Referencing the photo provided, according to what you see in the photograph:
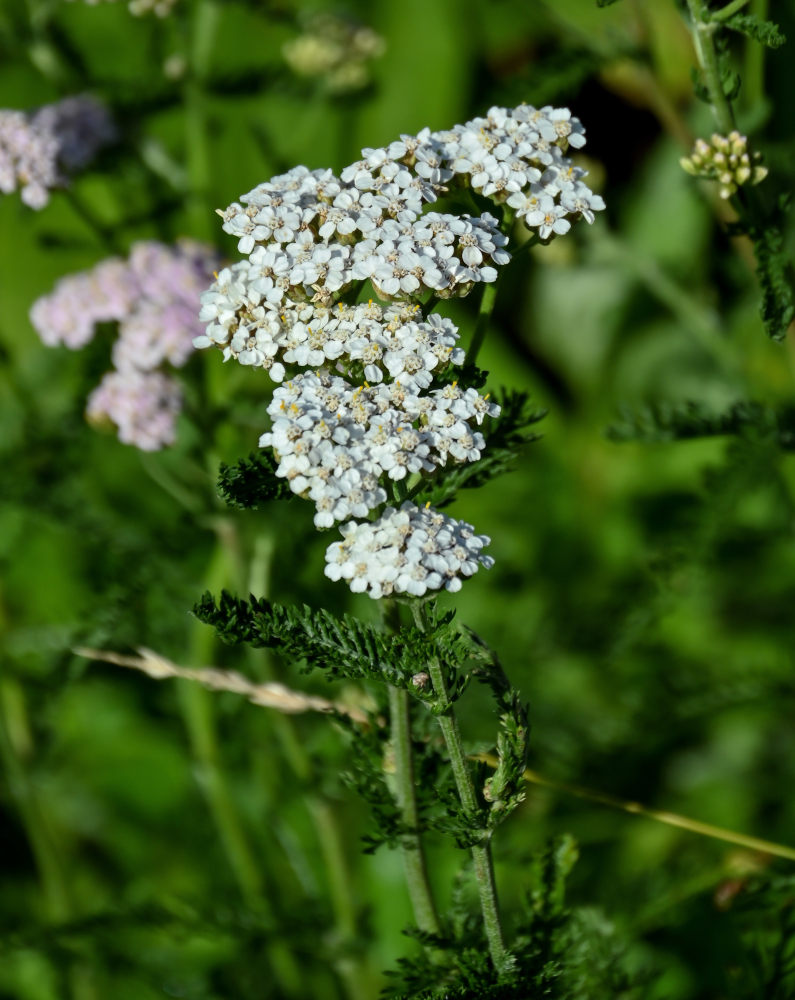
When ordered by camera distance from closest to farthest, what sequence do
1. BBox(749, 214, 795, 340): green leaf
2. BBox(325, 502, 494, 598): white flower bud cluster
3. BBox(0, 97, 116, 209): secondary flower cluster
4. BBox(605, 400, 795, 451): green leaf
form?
BBox(325, 502, 494, 598): white flower bud cluster, BBox(749, 214, 795, 340): green leaf, BBox(605, 400, 795, 451): green leaf, BBox(0, 97, 116, 209): secondary flower cluster

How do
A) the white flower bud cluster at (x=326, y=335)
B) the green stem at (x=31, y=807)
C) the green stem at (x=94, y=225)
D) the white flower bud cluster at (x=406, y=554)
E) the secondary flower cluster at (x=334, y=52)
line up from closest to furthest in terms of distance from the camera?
the white flower bud cluster at (x=406, y=554) < the white flower bud cluster at (x=326, y=335) < the green stem at (x=94, y=225) < the green stem at (x=31, y=807) < the secondary flower cluster at (x=334, y=52)

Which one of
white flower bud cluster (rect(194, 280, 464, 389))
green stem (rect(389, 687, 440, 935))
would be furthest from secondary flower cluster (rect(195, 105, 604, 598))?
green stem (rect(389, 687, 440, 935))

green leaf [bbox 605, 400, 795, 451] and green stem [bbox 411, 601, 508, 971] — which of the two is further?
green leaf [bbox 605, 400, 795, 451]

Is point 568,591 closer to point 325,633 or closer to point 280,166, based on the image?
point 280,166

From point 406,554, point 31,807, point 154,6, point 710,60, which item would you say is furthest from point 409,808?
point 154,6

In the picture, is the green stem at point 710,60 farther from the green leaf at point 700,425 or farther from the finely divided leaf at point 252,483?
the finely divided leaf at point 252,483

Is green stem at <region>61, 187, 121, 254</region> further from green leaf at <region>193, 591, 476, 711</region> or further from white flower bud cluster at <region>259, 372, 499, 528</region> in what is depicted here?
green leaf at <region>193, 591, 476, 711</region>

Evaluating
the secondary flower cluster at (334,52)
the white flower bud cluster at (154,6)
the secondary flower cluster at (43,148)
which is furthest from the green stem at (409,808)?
the secondary flower cluster at (334,52)
